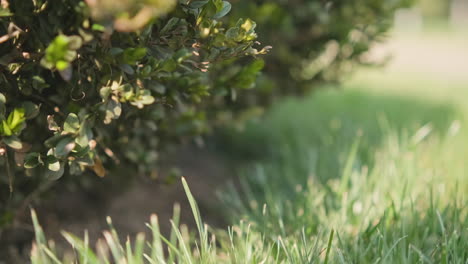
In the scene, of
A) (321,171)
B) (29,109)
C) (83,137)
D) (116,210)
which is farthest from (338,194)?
(29,109)

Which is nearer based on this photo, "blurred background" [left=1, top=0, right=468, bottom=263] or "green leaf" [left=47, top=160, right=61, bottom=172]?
"green leaf" [left=47, top=160, right=61, bottom=172]

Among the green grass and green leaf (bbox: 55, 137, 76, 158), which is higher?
green leaf (bbox: 55, 137, 76, 158)

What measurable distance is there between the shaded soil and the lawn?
11cm

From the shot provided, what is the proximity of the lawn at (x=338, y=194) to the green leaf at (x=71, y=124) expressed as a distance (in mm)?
333

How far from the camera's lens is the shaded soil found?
2158mm

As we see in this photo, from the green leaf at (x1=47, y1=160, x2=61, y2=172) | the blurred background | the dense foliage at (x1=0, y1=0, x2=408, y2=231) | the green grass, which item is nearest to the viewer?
the dense foliage at (x1=0, y1=0, x2=408, y2=231)

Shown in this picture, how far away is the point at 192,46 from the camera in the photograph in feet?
4.75

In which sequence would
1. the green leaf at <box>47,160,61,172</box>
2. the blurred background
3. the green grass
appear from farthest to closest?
the blurred background < the green grass < the green leaf at <box>47,160,61,172</box>

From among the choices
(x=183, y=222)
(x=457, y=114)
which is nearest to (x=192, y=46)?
(x=183, y=222)

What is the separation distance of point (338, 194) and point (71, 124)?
4.33 feet

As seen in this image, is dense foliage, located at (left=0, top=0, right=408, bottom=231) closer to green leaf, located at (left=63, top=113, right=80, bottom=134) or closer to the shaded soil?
green leaf, located at (left=63, top=113, right=80, bottom=134)

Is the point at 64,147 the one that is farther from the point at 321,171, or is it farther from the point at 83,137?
the point at 321,171

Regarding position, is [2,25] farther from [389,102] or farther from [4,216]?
[389,102]

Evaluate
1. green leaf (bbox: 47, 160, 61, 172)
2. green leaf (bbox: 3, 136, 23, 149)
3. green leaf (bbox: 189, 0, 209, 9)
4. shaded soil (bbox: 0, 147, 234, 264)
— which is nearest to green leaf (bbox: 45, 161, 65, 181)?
green leaf (bbox: 47, 160, 61, 172)
